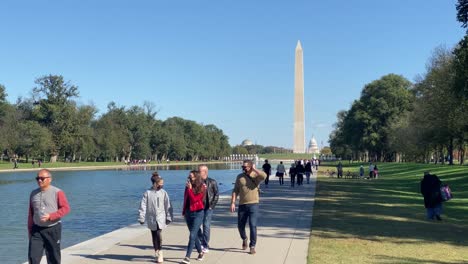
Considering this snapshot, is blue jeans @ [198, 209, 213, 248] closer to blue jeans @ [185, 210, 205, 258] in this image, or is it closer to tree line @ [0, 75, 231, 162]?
blue jeans @ [185, 210, 205, 258]

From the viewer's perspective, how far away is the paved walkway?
970cm

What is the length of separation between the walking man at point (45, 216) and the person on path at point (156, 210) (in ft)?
6.23

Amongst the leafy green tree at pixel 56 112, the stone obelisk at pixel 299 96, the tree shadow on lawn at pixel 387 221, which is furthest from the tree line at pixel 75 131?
the tree shadow on lawn at pixel 387 221

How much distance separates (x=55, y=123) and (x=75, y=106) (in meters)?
5.12

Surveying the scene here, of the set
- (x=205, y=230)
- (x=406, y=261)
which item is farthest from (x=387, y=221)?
(x=205, y=230)

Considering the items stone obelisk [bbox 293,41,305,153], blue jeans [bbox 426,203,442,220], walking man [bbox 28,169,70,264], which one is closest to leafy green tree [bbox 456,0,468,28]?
blue jeans [bbox 426,203,442,220]

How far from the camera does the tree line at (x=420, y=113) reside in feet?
107

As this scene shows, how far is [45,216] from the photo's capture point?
23.7ft

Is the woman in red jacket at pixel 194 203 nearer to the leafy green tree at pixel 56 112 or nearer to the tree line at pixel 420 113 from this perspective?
the tree line at pixel 420 113

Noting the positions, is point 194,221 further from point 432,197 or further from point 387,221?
point 432,197

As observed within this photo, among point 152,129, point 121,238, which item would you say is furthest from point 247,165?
point 152,129

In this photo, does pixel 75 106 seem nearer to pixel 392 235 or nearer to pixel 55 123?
pixel 55 123

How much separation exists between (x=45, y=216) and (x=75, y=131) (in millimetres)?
90018

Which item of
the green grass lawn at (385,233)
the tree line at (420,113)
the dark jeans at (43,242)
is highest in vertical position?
the tree line at (420,113)
